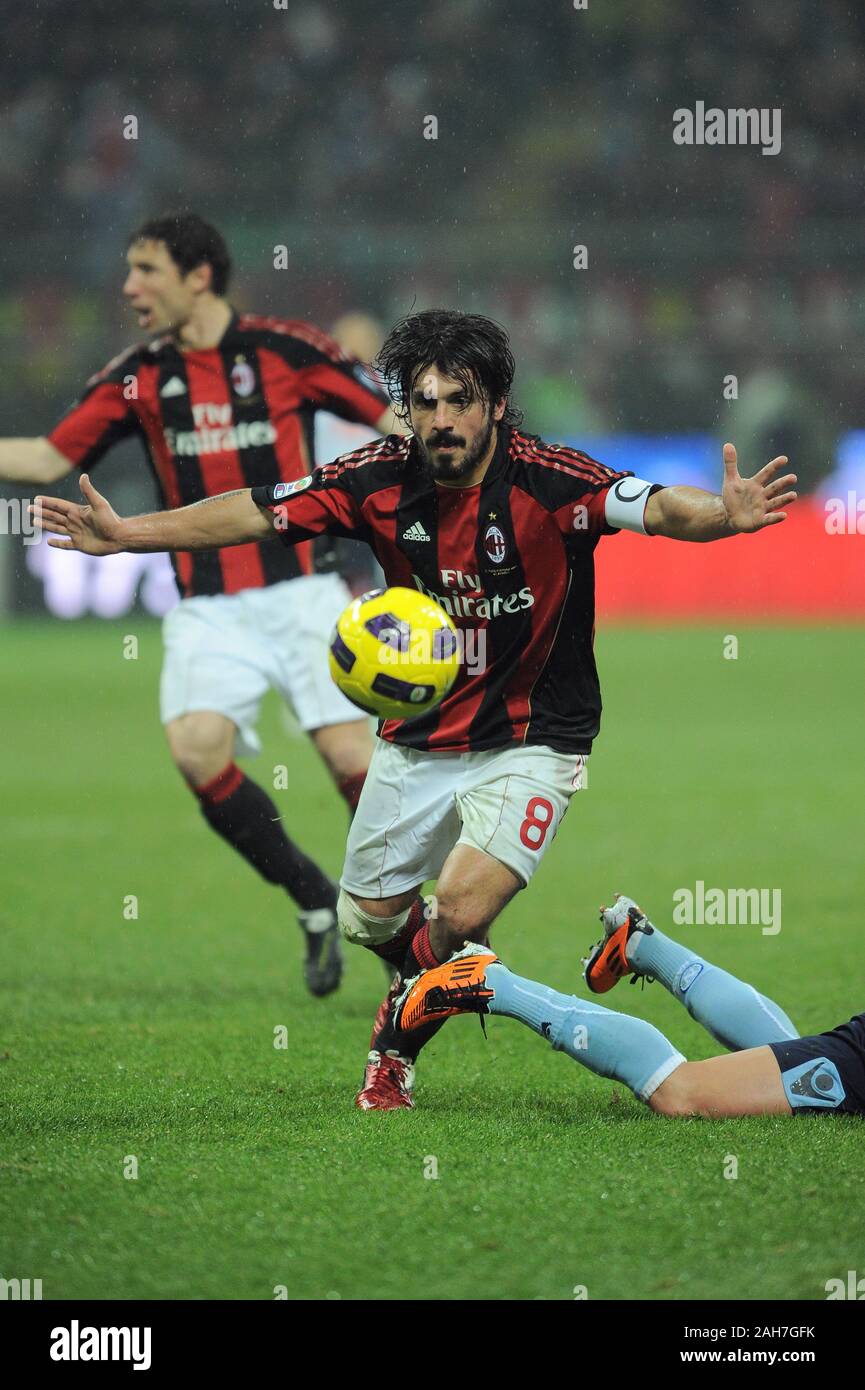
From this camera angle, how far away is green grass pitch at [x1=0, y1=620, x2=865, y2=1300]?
127 inches

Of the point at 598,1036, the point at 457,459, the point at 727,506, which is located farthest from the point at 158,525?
the point at 598,1036

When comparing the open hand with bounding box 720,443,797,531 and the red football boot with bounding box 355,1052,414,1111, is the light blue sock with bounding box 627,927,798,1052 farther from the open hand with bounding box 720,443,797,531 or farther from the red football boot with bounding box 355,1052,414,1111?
the open hand with bounding box 720,443,797,531

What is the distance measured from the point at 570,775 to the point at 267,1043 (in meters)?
1.39

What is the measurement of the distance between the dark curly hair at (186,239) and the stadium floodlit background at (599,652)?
8.44ft

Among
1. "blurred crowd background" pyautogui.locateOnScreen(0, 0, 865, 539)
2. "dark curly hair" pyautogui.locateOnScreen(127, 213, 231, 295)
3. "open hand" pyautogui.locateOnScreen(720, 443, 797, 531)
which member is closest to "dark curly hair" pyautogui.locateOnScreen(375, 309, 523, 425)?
"open hand" pyautogui.locateOnScreen(720, 443, 797, 531)

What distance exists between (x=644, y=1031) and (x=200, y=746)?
244 cm

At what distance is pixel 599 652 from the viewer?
17.1 meters

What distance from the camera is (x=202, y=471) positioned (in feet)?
20.6

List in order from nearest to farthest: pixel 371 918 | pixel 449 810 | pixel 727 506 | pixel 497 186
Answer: pixel 727 506 < pixel 449 810 < pixel 371 918 < pixel 497 186

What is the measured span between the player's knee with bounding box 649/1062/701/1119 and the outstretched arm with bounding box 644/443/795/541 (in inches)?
49.6

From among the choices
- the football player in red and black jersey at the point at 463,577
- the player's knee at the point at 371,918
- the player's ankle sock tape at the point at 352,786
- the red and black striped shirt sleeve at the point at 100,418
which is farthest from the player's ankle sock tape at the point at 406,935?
the red and black striped shirt sleeve at the point at 100,418

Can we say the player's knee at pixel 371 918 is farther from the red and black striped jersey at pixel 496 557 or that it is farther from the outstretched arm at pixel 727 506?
the outstretched arm at pixel 727 506

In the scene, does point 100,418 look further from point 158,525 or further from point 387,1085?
point 387,1085

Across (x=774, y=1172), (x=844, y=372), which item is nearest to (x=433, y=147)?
(x=844, y=372)
